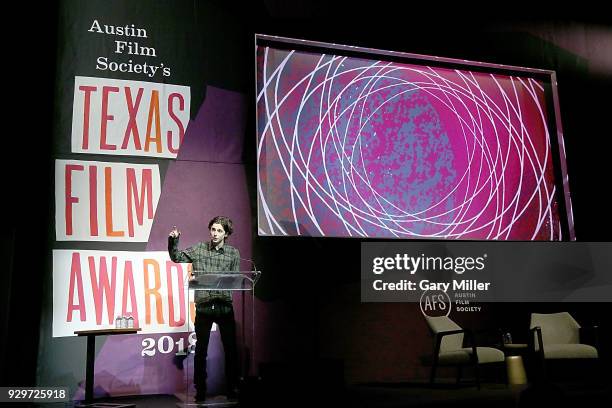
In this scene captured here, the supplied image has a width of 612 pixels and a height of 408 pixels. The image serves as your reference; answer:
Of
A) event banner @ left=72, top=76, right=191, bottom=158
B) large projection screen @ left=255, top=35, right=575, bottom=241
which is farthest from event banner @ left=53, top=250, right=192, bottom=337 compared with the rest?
large projection screen @ left=255, top=35, right=575, bottom=241

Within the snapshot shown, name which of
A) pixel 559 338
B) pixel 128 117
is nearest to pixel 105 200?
pixel 128 117

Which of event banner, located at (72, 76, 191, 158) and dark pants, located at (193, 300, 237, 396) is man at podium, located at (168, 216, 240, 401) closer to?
dark pants, located at (193, 300, 237, 396)

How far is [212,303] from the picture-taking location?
4.96m

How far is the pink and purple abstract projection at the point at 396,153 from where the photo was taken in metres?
6.05

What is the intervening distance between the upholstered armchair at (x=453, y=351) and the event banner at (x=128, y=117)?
9.40 feet

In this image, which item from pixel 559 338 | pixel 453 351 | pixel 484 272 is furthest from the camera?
pixel 484 272

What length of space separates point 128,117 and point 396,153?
2589 millimetres

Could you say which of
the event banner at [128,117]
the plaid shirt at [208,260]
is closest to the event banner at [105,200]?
the event banner at [128,117]

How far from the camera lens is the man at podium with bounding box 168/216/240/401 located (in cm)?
488

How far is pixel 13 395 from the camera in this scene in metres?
4.84

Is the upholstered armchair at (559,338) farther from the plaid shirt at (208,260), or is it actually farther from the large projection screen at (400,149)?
the plaid shirt at (208,260)

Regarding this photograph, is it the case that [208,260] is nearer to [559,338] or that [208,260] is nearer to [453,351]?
[453,351]

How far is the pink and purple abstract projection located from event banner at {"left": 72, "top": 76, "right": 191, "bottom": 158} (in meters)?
Result: 0.79

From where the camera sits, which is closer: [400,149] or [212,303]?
[212,303]
